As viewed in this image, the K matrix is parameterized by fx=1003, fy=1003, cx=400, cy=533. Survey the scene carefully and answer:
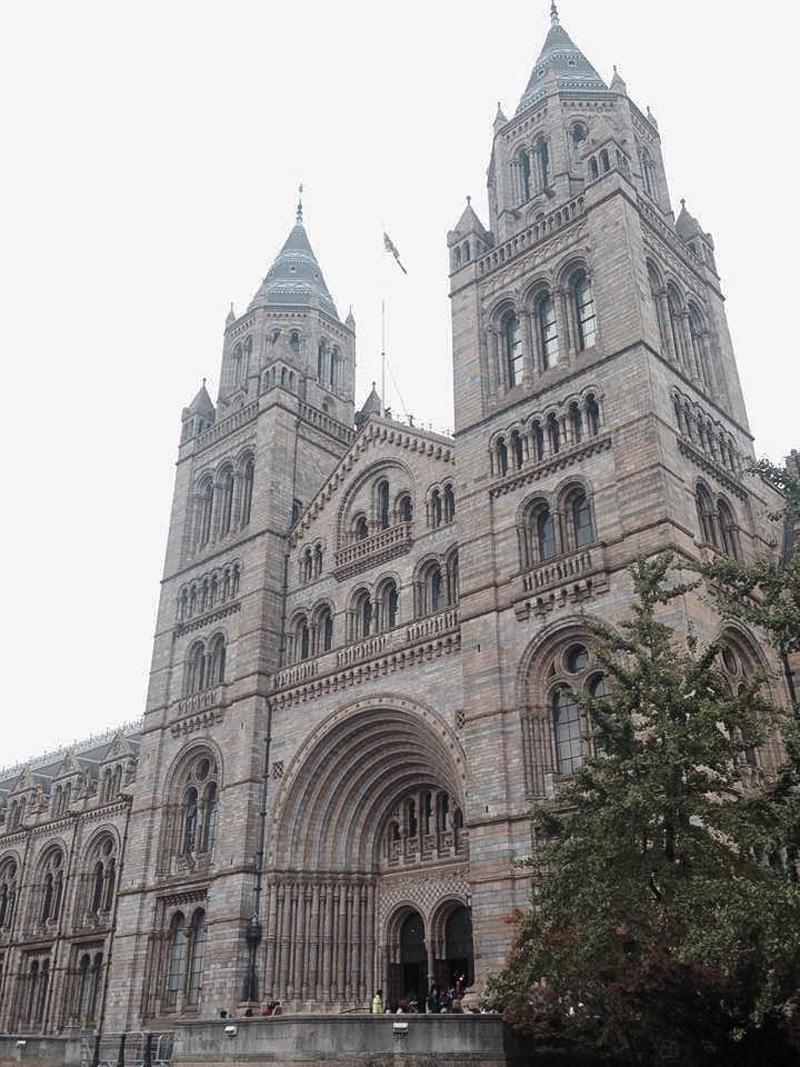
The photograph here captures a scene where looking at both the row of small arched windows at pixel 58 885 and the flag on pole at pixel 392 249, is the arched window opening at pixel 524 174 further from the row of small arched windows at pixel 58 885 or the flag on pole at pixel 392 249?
the row of small arched windows at pixel 58 885

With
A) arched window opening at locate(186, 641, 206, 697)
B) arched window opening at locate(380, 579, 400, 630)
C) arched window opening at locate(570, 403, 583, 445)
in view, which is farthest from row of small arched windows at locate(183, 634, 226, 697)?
arched window opening at locate(570, 403, 583, 445)

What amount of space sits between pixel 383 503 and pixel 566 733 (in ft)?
42.4

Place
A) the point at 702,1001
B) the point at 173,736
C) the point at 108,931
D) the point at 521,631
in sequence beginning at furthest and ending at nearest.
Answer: the point at 108,931 → the point at 173,736 → the point at 521,631 → the point at 702,1001

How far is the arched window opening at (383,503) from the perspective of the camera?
3603cm

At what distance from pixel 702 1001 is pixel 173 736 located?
26121 millimetres

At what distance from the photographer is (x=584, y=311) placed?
105 feet

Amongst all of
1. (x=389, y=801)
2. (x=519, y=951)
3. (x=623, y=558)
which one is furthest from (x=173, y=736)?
(x=519, y=951)

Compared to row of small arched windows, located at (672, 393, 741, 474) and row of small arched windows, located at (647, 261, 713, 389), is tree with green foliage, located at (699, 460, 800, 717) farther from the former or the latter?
row of small arched windows, located at (647, 261, 713, 389)

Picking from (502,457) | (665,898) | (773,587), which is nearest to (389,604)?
(502,457)

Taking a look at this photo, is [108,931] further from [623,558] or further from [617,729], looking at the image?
[617,729]

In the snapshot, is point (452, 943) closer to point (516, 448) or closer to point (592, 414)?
point (516, 448)

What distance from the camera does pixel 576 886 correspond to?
17.0m

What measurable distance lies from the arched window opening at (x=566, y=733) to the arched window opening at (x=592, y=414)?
7680mm

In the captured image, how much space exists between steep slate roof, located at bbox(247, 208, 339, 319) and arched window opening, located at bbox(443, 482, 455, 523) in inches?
693
